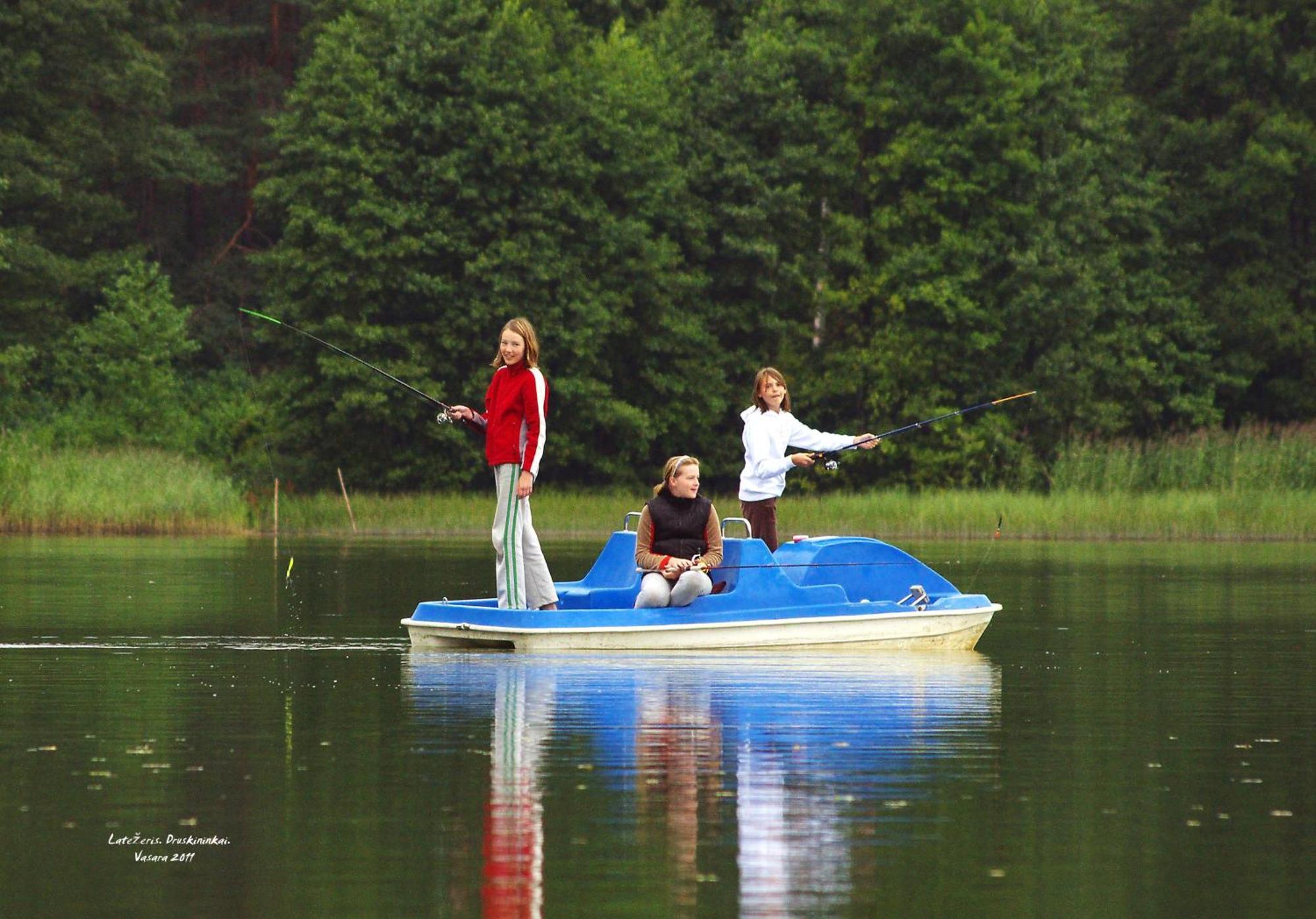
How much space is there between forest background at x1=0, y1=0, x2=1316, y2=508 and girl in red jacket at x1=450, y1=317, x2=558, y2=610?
28.4 meters

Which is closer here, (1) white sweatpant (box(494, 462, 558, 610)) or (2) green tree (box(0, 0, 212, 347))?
(1) white sweatpant (box(494, 462, 558, 610))

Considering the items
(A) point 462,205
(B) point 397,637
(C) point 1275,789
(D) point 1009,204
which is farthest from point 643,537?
(D) point 1009,204

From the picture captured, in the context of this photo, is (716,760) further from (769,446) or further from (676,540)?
(769,446)

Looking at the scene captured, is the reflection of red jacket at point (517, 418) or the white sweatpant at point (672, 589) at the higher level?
the reflection of red jacket at point (517, 418)

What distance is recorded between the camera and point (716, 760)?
32.5 feet

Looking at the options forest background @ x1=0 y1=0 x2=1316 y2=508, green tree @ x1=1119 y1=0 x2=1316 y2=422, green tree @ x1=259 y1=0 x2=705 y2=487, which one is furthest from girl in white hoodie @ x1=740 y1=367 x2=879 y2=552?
green tree @ x1=1119 y1=0 x2=1316 y2=422

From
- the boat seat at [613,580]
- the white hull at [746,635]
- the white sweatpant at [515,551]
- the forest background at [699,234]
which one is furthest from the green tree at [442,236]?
the white hull at [746,635]

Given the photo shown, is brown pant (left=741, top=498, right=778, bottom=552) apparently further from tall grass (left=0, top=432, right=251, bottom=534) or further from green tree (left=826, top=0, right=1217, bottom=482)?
green tree (left=826, top=0, right=1217, bottom=482)

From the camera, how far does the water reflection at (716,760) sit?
7.47 meters

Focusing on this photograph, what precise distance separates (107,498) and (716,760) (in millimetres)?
28942


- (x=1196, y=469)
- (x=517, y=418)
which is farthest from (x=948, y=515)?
(x=517, y=418)

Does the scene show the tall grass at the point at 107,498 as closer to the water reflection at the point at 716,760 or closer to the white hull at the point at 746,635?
the white hull at the point at 746,635

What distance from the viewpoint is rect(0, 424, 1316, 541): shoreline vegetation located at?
37719 mm

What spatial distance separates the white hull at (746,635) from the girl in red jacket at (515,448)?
0.39 meters
